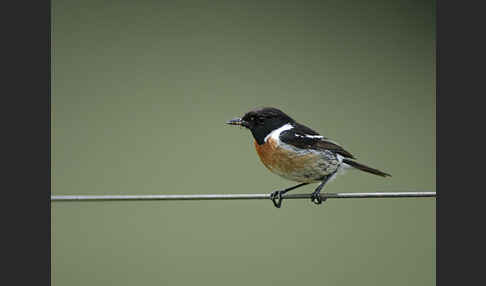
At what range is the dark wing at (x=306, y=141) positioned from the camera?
2191 millimetres

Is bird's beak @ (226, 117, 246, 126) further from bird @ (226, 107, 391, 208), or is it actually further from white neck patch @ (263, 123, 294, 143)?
white neck patch @ (263, 123, 294, 143)

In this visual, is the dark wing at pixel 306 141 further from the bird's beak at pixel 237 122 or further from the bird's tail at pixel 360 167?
the bird's beak at pixel 237 122

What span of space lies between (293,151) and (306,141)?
0.25ft

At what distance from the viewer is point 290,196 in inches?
82.1

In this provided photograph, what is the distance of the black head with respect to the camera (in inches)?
87.7

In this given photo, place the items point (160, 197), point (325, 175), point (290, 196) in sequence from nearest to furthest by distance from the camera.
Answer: point (160, 197), point (290, 196), point (325, 175)

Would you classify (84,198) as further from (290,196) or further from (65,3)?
(65,3)

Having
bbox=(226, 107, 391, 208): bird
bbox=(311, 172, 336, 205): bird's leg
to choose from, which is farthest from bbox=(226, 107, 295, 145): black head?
bbox=(311, 172, 336, 205): bird's leg

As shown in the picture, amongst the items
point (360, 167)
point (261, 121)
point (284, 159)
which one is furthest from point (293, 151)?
point (360, 167)

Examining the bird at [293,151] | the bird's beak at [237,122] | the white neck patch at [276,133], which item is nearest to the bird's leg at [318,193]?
the bird at [293,151]

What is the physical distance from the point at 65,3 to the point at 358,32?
6.64 feet

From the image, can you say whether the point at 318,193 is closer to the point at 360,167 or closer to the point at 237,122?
the point at 360,167

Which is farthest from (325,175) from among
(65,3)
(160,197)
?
(65,3)

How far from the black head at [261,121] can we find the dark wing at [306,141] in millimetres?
67
